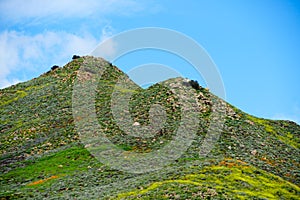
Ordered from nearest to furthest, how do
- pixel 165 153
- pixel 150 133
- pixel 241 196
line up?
1. pixel 241 196
2. pixel 165 153
3. pixel 150 133

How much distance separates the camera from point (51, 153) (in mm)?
68938

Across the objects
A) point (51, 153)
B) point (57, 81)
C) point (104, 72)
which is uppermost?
point (104, 72)

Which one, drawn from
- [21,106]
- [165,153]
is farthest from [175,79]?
[21,106]

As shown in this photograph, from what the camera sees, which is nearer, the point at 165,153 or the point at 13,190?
the point at 13,190

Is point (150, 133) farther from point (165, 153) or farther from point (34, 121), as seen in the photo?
point (34, 121)

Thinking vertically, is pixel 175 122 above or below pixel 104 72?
below

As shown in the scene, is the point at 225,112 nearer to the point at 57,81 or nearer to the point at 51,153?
the point at 51,153

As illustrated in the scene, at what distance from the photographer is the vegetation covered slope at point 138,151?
5253 cm

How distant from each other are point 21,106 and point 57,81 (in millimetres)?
13061

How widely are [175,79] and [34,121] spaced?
29.7 metres

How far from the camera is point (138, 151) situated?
66125mm

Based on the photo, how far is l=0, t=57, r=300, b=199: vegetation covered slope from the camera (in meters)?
52.5

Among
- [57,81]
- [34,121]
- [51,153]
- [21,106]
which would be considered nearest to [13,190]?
[51,153]

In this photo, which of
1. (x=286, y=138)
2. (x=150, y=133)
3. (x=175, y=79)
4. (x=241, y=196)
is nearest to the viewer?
(x=241, y=196)
